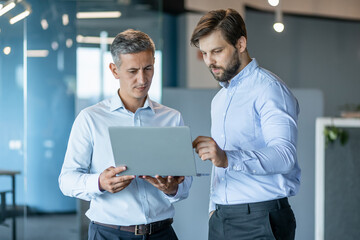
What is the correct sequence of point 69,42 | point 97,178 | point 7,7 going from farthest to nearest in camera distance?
point 69,42 < point 7,7 < point 97,178

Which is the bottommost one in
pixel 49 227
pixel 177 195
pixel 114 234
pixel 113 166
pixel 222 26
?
pixel 49 227

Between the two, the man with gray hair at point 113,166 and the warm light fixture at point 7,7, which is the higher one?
the warm light fixture at point 7,7

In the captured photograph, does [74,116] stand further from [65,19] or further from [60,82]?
[65,19]

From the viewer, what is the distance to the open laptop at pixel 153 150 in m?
1.38

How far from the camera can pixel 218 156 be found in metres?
1.41

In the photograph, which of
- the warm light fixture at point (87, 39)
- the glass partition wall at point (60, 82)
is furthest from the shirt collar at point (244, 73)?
the warm light fixture at point (87, 39)

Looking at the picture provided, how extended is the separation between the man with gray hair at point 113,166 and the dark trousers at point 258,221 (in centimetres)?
18

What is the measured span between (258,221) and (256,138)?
0.25 m

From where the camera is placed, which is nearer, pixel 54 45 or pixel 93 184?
pixel 93 184

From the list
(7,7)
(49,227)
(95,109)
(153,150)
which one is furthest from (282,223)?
(49,227)

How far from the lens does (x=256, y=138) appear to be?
Answer: 1602mm

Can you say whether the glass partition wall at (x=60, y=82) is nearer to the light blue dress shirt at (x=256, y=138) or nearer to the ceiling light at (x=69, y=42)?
the ceiling light at (x=69, y=42)

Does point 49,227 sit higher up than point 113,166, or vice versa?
point 113,166

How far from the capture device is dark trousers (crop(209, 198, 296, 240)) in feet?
5.14
